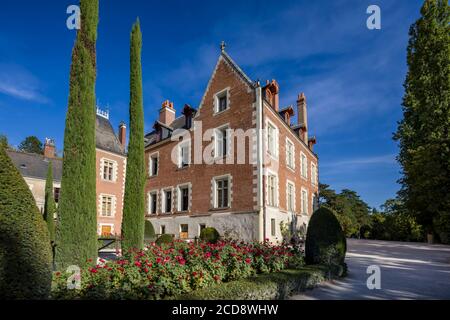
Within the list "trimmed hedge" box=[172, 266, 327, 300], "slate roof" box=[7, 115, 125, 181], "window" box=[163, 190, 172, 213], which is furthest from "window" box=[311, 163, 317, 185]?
"trimmed hedge" box=[172, 266, 327, 300]

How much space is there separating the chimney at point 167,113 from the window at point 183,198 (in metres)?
7.75

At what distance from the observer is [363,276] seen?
8.84 meters

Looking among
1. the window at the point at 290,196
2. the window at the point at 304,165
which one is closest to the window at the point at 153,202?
the window at the point at 290,196

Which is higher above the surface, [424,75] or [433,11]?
[433,11]

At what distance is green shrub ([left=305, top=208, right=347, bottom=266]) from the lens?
8766 mm

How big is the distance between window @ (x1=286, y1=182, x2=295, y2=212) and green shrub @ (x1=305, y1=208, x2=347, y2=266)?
382 inches

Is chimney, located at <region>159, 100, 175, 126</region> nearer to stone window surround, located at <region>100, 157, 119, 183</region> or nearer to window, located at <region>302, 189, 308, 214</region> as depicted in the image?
stone window surround, located at <region>100, 157, 119, 183</region>

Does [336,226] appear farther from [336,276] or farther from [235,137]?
[235,137]

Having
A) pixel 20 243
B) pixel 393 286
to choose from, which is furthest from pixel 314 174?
pixel 20 243

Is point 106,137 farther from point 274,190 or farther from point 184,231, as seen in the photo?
point 274,190

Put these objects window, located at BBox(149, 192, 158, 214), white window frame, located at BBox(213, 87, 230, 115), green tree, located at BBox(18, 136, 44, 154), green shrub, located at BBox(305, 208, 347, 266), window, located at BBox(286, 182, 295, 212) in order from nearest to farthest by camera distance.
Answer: green shrub, located at BBox(305, 208, 347, 266), white window frame, located at BBox(213, 87, 230, 115), window, located at BBox(286, 182, 295, 212), window, located at BBox(149, 192, 158, 214), green tree, located at BBox(18, 136, 44, 154)

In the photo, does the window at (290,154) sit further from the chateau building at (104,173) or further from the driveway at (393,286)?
the chateau building at (104,173)
